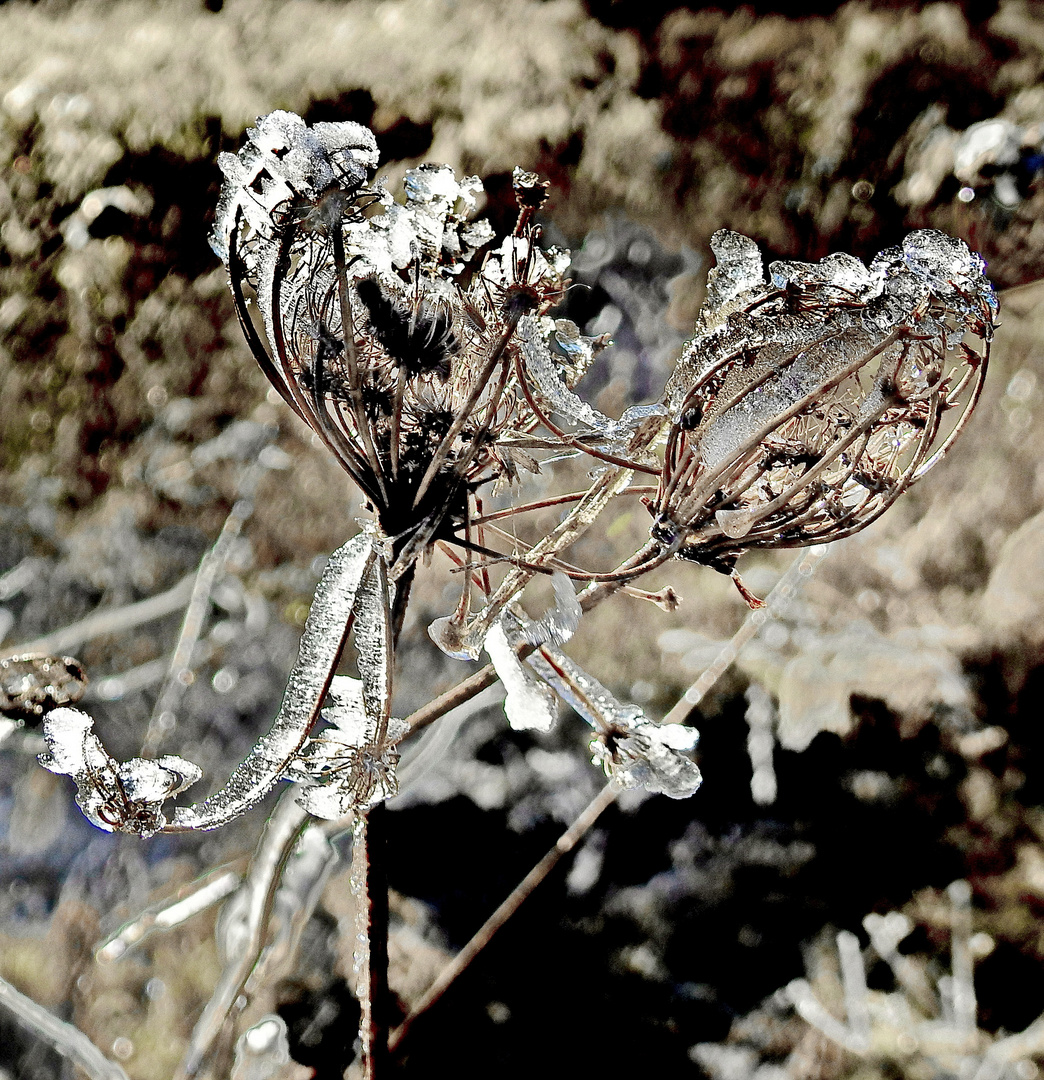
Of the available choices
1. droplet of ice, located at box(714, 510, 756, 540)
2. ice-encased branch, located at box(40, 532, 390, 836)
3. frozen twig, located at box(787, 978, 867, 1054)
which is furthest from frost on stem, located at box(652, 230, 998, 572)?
frozen twig, located at box(787, 978, 867, 1054)

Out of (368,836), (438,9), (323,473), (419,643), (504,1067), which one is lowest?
(504,1067)

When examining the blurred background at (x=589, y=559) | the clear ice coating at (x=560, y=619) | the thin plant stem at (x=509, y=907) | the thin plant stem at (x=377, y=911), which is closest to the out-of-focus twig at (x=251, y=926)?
the blurred background at (x=589, y=559)

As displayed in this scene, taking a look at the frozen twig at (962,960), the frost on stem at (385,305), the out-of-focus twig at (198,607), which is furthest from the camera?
the out-of-focus twig at (198,607)

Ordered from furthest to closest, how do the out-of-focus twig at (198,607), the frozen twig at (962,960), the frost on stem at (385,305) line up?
1. the out-of-focus twig at (198,607)
2. the frozen twig at (962,960)
3. the frost on stem at (385,305)

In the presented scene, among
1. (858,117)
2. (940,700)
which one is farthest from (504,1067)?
(858,117)

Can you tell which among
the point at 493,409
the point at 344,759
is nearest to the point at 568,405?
the point at 493,409

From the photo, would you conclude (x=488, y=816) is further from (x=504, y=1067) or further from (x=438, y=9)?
(x=438, y=9)

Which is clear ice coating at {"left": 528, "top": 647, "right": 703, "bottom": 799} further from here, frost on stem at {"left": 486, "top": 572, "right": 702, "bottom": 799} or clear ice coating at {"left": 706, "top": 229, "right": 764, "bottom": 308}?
clear ice coating at {"left": 706, "top": 229, "right": 764, "bottom": 308}

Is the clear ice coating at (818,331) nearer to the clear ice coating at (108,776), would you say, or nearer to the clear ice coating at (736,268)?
the clear ice coating at (736,268)
